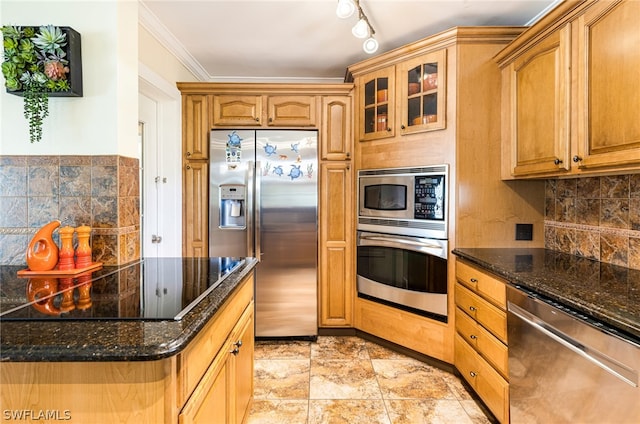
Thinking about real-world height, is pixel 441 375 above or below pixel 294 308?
below

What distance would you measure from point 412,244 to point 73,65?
2.29 meters

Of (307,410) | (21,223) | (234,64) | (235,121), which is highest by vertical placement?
(234,64)

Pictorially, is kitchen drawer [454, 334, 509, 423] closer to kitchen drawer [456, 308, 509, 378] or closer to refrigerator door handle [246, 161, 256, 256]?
kitchen drawer [456, 308, 509, 378]

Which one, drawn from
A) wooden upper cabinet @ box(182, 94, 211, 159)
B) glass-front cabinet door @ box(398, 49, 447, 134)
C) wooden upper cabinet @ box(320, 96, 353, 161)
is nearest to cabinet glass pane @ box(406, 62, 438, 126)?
glass-front cabinet door @ box(398, 49, 447, 134)

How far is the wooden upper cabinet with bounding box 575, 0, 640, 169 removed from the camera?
4.44 ft

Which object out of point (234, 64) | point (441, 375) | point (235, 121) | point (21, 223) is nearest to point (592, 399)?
point (441, 375)

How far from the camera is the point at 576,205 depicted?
2.11 m

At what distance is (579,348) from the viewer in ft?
4.10

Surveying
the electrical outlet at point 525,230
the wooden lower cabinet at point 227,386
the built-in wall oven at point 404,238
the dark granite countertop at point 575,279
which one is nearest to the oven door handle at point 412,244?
the built-in wall oven at point 404,238

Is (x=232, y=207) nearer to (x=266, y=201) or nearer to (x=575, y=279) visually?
(x=266, y=201)

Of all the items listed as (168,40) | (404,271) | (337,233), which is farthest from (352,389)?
(168,40)

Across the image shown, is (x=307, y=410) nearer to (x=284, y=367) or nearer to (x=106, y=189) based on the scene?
(x=284, y=367)

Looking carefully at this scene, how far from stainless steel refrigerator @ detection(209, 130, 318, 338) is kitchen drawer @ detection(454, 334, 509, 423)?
1390 millimetres

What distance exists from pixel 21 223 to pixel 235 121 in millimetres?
1762
